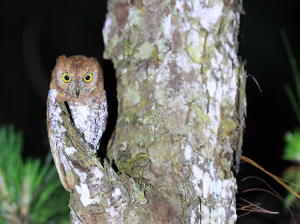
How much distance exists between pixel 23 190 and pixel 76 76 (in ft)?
2.11

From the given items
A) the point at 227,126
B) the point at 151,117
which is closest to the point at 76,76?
the point at 151,117

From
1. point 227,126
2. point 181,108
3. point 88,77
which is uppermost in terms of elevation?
point 88,77

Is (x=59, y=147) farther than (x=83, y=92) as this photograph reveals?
No

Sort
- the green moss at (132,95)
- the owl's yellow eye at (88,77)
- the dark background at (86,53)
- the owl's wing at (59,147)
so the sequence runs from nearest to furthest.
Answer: the owl's wing at (59,147), the green moss at (132,95), the owl's yellow eye at (88,77), the dark background at (86,53)

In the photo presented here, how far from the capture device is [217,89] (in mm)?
1466

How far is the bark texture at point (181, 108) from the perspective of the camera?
1303mm

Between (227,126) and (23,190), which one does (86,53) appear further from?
(227,126)

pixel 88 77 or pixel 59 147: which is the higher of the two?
pixel 88 77

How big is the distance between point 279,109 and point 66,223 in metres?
2.14

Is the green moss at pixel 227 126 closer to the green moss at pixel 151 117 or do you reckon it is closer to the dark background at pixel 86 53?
the green moss at pixel 151 117

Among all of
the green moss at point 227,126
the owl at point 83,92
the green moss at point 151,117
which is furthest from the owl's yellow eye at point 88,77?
the green moss at point 227,126

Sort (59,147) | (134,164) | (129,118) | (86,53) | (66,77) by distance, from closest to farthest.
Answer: (59,147)
(134,164)
(129,118)
(66,77)
(86,53)

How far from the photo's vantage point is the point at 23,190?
4.83ft

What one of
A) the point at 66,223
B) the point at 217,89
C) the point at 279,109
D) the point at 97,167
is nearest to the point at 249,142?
the point at 279,109
